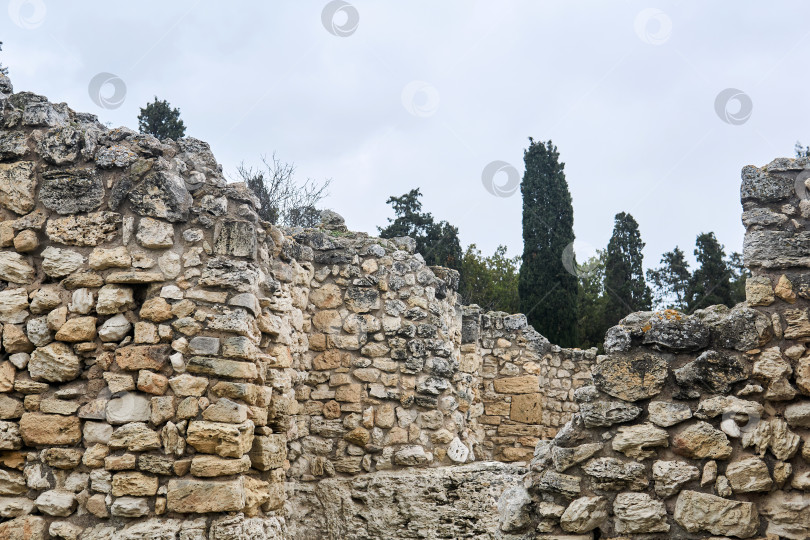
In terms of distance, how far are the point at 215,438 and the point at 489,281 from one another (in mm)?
17743

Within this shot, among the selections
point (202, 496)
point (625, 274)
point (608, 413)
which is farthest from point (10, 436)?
point (625, 274)

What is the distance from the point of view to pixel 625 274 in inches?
709

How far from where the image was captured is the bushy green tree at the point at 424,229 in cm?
1891

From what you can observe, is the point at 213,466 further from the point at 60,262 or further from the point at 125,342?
the point at 60,262

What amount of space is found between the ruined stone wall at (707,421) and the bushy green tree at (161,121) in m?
12.8

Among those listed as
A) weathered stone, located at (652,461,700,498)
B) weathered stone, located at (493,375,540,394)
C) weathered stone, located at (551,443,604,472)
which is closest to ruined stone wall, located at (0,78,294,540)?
weathered stone, located at (551,443,604,472)

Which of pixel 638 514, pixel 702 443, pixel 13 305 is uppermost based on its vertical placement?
pixel 13 305

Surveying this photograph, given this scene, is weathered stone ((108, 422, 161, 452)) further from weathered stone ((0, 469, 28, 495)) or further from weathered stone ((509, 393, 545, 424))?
weathered stone ((509, 393, 545, 424))

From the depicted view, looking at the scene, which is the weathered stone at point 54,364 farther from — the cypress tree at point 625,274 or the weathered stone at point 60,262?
the cypress tree at point 625,274

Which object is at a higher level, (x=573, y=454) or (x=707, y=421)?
(x=707, y=421)

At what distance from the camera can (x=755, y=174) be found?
3.91m

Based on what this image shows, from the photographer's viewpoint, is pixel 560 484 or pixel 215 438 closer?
pixel 560 484

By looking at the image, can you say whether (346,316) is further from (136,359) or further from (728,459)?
(728,459)

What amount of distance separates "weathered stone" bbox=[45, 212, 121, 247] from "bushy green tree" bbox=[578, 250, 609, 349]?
14.6m
